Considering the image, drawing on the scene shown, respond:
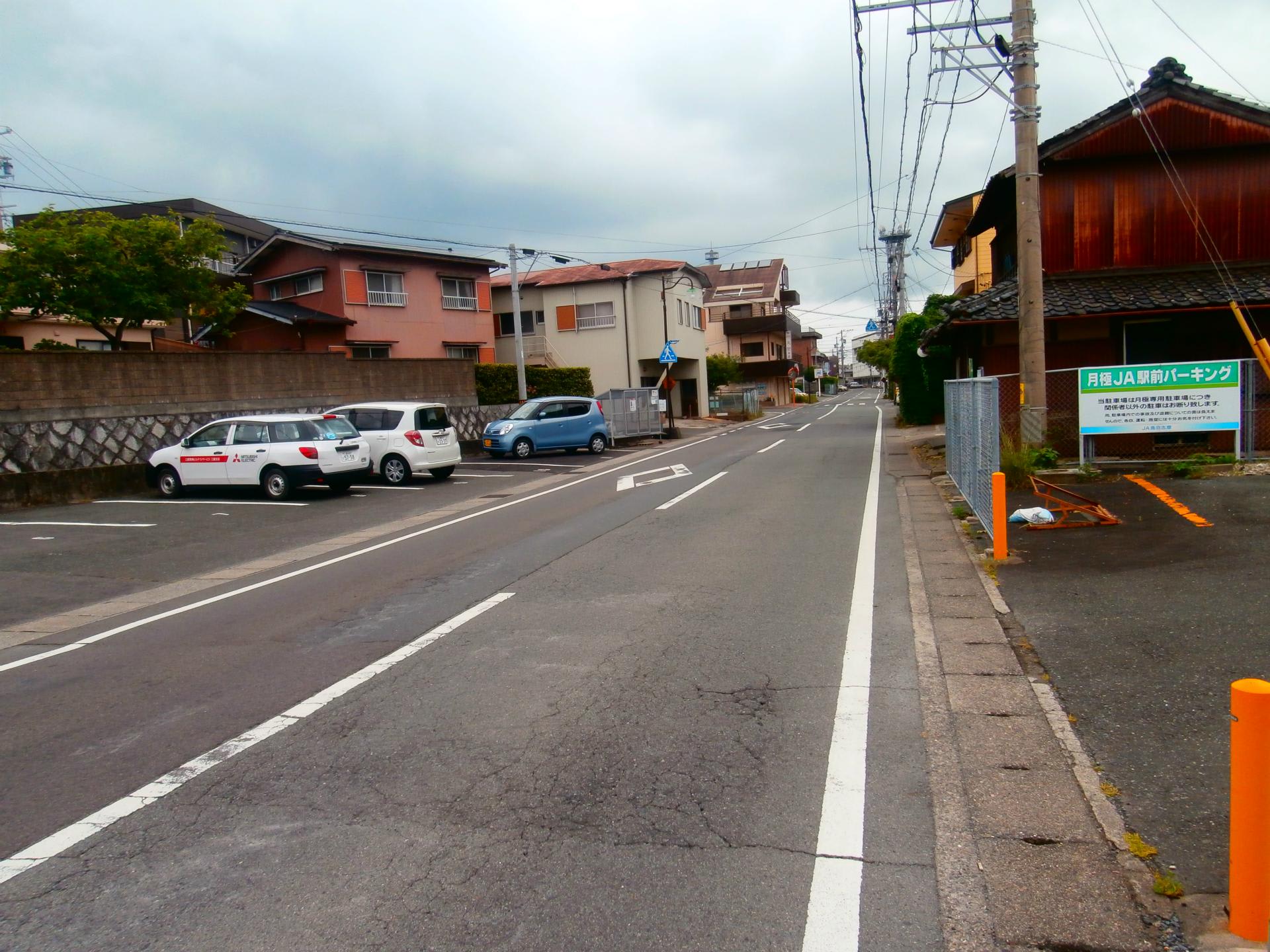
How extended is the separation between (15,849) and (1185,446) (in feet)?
54.7

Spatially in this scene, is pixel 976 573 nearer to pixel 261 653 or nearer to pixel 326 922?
pixel 261 653

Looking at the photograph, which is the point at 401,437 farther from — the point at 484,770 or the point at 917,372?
the point at 917,372

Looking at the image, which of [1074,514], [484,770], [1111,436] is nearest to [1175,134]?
[1111,436]

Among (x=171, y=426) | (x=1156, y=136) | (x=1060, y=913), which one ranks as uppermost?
(x=1156, y=136)

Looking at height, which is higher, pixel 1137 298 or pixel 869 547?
pixel 1137 298

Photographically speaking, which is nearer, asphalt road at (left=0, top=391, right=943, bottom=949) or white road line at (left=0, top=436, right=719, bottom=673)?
asphalt road at (left=0, top=391, right=943, bottom=949)

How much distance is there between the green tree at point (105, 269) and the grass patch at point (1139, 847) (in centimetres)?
2701

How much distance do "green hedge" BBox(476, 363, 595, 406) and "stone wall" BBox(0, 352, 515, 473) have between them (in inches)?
240

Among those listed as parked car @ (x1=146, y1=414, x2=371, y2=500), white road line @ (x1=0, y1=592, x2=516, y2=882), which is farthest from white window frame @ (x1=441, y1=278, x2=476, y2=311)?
white road line @ (x1=0, y1=592, x2=516, y2=882)

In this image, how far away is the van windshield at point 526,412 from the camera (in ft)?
84.7

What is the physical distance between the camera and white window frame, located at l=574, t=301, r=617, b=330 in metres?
42.6

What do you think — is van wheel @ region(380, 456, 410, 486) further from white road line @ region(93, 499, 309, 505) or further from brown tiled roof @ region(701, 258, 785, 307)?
brown tiled roof @ region(701, 258, 785, 307)

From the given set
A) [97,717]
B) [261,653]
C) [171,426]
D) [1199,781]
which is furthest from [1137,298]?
[171,426]

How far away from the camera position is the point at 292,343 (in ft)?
105
